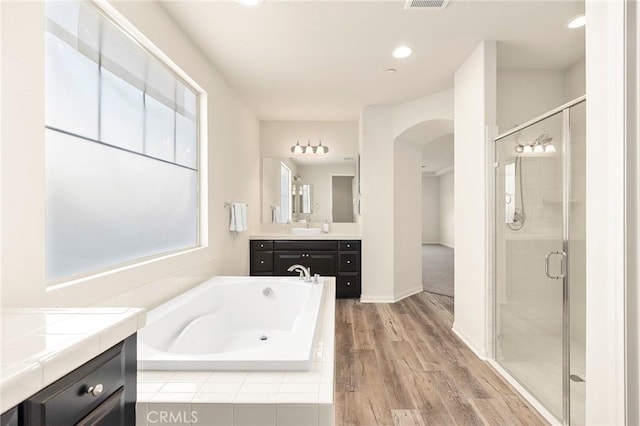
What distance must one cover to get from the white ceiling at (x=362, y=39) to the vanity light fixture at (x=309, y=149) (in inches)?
50.9

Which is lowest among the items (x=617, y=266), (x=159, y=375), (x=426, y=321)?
(x=426, y=321)

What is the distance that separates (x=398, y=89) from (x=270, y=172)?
86.9 inches

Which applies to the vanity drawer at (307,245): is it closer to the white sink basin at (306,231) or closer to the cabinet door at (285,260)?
the cabinet door at (285,260)

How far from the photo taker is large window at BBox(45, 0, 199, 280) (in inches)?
59.2

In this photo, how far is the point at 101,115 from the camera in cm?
179

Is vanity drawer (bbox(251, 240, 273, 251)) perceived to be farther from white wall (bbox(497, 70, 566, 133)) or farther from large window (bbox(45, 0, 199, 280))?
white wall (bbox(497, 70, 566, 133))

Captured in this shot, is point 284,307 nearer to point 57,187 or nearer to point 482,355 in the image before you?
point 482,355

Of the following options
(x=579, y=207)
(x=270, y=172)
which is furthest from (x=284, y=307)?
(x=270, y=172)

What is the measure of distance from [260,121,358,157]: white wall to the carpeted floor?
94.9 inches

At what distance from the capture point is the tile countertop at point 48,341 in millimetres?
625

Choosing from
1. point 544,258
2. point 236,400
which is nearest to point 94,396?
point 236,400

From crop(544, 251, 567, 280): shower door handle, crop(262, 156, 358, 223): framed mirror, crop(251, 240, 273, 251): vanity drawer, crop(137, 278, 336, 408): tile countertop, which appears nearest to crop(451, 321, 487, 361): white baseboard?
crop(544, 251, 567, 280): shower door handle

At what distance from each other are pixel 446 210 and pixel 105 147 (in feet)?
35.3

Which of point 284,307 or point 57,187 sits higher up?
point 57,187
